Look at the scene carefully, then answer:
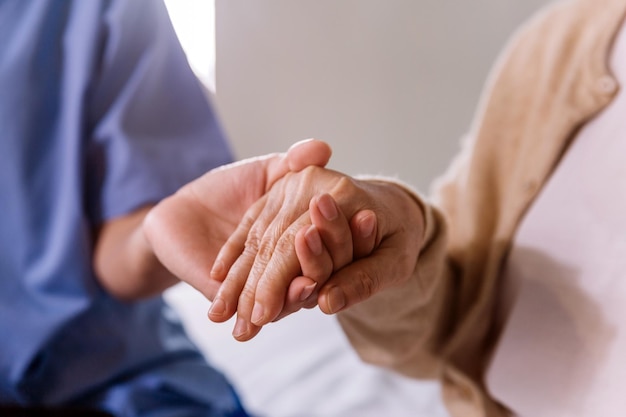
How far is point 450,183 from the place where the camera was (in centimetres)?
55

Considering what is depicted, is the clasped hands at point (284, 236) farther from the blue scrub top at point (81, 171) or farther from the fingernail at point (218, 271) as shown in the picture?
the blue scrub top at point (81, 171)

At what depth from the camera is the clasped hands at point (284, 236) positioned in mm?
241

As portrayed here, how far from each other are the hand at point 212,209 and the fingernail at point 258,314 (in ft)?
0.19

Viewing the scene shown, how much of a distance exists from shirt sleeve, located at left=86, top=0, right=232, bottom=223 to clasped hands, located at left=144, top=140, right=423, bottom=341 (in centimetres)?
14

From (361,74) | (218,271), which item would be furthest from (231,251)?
(361,74)

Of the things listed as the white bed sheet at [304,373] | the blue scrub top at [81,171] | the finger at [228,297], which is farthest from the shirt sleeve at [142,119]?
the finger at [228,297]

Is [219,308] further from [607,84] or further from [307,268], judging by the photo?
[607,84]

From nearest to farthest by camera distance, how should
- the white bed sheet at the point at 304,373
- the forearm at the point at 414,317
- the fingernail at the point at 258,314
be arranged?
the fingernail at the point at 258,314 → the forearm at the point at 414,317 → the white bed sheet at the point at 304,373

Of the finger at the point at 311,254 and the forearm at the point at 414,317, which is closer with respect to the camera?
the finger at the point at 311,254

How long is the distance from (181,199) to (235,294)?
0.10 metres

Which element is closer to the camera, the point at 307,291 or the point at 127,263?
the point at 307,291

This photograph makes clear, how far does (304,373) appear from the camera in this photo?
2.01ft

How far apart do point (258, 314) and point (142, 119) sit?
12.0 inches

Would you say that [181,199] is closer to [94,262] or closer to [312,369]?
[94,262]
